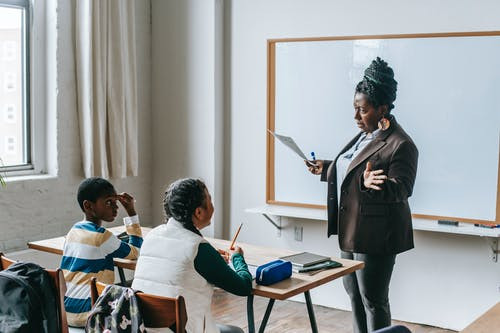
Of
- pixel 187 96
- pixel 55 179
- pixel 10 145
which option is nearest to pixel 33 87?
pixel 10 145

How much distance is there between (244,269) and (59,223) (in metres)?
2.45

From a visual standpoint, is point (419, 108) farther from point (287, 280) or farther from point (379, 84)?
point (287, 280)

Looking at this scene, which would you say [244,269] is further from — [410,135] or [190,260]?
[410,135]

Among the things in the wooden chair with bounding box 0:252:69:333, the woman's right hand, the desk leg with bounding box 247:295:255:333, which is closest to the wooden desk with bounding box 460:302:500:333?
the desk leg with bounding box 247:295:255:333

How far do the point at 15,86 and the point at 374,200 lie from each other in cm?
254

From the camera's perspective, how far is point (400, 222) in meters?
4.05

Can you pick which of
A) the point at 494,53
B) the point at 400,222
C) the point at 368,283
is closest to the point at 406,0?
the point at 494,53

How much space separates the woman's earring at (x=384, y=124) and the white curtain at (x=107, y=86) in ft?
6.38

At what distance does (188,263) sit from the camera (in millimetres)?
2607

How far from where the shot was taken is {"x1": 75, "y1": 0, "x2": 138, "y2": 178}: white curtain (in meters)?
4.91

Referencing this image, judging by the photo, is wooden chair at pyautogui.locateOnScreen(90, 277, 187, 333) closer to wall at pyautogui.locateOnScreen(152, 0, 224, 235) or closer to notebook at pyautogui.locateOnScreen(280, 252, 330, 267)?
notebook at pyautogui.locateOnScreen(280, 252, 330, 267)

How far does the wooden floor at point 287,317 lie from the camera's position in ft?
14.9

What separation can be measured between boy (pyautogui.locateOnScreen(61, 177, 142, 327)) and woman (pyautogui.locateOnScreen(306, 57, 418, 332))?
1.37m

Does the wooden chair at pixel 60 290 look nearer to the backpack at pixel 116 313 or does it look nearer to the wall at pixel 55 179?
the backpack at pixel 116 313
